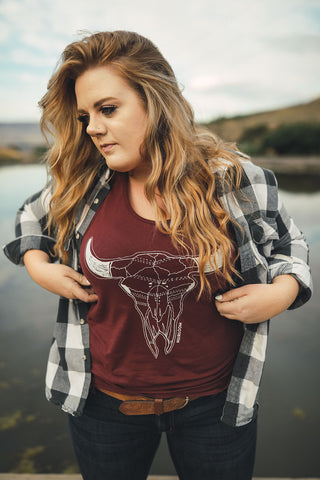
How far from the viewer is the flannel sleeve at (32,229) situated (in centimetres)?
110

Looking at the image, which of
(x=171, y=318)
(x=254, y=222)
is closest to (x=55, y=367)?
(x=171, y=318)

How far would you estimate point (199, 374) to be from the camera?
0.99 meters

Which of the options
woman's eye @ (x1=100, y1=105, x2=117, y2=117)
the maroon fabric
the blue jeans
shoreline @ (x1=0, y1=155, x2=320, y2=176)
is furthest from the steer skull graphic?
shoreline @ (x1=0, y1=155, x2=320, y2=176)

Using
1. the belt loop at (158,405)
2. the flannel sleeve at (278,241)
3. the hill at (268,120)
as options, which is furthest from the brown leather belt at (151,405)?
the hill at (268,120)

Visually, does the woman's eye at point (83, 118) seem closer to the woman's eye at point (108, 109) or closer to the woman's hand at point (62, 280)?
the woman's eye at point (108, 109)

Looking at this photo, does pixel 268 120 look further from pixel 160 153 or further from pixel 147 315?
pixel 147 315

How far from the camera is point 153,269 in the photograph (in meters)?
0.89

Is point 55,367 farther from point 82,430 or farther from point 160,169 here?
point 160,169

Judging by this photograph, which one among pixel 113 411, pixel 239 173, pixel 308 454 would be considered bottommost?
pixel 308 454

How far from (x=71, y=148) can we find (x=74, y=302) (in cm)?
52

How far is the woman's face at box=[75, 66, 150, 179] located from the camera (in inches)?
35.3

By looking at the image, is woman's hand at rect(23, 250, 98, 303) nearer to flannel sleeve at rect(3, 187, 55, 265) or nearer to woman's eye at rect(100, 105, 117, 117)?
flannel sleeve at rect(3, 187, 55, 265)

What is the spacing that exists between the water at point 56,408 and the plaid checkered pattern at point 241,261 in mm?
1236

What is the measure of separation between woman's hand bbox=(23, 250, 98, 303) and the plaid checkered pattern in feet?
0.19
